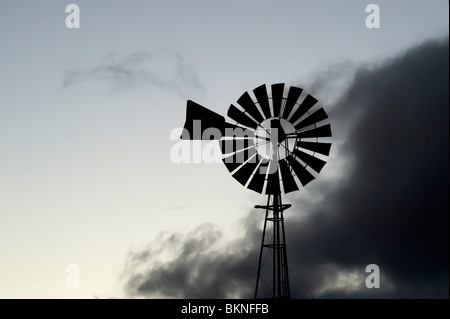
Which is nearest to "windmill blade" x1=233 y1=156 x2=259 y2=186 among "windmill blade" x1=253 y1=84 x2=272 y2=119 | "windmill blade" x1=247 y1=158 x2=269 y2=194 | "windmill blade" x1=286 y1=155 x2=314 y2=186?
"windmill blade" x1=247 y1=158 x2=269 y2=194

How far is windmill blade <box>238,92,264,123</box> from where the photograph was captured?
70.7 ft

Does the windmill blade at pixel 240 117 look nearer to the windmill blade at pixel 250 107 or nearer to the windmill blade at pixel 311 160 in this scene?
the windmill blade at pixel 250 107

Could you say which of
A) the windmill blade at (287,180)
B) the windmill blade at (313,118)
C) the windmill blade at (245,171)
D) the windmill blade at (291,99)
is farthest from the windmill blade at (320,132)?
the windmill blade at (245,171)

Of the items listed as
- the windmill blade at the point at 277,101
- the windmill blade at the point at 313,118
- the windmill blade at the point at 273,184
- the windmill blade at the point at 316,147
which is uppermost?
the windmill blade at the point at 277,101

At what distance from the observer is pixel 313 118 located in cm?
2180

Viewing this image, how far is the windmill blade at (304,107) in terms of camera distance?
70.9 feet

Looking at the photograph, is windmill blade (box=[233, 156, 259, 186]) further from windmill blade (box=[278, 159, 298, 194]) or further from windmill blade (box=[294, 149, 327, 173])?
windmill blade (box=[294, 149, 327, 173])

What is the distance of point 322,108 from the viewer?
71.9 ft

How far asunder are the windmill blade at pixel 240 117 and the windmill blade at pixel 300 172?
1.84m
